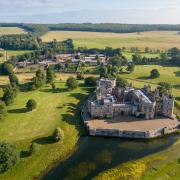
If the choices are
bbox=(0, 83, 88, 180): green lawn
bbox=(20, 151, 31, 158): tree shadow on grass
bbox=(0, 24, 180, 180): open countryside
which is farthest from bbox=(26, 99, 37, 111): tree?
bbox=(20, 151, 31, 158): tree shadow on grass

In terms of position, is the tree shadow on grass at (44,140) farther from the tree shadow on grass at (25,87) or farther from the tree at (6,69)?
the tree at (6,69)

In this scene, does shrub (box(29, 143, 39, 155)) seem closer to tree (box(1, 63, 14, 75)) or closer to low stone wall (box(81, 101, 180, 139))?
low stone wall (box(81, 101, 180, 139))

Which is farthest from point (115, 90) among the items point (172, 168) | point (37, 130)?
point (172, 168)

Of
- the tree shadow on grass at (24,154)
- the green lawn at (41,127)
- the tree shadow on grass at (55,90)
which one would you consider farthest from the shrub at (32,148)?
the tree shadow on grass at (55,90)

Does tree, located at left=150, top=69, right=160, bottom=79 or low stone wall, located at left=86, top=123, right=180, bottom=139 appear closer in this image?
low stone wall, located at left=86, top=123, right=180, bottom=139

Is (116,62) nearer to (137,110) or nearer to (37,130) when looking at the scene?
(137,110)

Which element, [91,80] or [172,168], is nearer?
[172,168]
